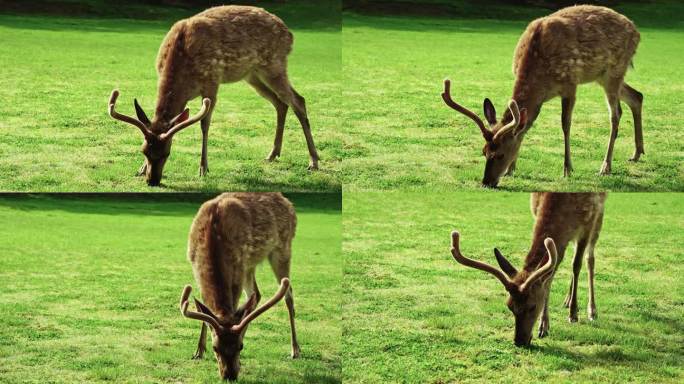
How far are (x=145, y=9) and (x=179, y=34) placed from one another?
21.8 meters

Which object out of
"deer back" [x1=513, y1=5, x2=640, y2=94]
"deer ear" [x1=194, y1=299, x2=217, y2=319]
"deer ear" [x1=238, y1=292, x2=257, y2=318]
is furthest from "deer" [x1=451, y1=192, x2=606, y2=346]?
"deer ear" [x1=194, y1=299, x2=217, y2=319]

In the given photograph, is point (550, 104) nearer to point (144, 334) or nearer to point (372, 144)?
point (372, 144)

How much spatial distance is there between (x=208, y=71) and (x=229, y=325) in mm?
3578

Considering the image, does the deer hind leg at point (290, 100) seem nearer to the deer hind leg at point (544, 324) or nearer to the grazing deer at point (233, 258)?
the grazing deer at point (233, 258)

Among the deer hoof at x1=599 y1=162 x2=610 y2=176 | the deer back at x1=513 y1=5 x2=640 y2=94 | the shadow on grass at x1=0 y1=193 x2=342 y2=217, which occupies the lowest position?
the shadow on grass at x1=0 y1=193 x2=342 y2=217

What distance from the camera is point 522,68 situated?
1207cm

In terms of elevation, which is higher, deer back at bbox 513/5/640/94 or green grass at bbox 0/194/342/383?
deer back at bbox 513/5/640/94

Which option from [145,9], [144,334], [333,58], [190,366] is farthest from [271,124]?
[145,9]

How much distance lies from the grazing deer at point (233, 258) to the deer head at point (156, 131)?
2.81ft

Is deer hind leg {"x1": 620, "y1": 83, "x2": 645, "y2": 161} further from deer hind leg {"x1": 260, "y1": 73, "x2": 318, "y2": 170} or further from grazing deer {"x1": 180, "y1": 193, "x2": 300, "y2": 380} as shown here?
grazing deer {"x1": 180, "y1": 193, "x2": 300, "y2": 380}

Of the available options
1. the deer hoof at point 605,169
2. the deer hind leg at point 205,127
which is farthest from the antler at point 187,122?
the deer hoof at point 605,169

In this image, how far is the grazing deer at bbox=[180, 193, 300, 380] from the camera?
9.56 m

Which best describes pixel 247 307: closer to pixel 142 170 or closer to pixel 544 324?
pixel 544 324

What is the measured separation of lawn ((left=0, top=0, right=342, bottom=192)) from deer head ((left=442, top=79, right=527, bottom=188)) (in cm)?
177
